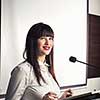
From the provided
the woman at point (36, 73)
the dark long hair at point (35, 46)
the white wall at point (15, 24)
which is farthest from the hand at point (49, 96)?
the white wall at point (15, 24)

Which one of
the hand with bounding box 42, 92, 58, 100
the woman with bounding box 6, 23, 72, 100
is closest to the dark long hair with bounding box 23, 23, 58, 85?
the woman with bounding box 6, 23, 72, 100

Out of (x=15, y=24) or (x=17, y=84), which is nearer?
(x=17, y=84)

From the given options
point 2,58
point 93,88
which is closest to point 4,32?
point 2,58

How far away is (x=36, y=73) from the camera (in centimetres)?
162

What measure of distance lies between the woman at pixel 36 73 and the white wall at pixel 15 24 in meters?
0.11

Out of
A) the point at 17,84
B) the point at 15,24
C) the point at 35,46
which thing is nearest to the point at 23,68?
the point at 17,84

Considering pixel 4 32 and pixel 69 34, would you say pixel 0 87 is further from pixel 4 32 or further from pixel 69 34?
pixel 69 34

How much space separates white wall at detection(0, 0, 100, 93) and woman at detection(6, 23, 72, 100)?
11 centimetres

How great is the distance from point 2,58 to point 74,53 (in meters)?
0.91

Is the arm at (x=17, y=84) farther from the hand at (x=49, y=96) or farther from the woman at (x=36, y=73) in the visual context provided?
the hand at (x=49, y=96)

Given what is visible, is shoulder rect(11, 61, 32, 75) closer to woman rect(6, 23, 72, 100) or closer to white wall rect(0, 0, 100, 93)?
woman rect(6, 23, 72, 100)

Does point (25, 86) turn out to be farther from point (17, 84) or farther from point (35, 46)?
point (35, 46)

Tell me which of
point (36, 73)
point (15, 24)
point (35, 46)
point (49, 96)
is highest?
point (15, 24)

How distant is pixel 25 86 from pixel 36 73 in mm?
122
